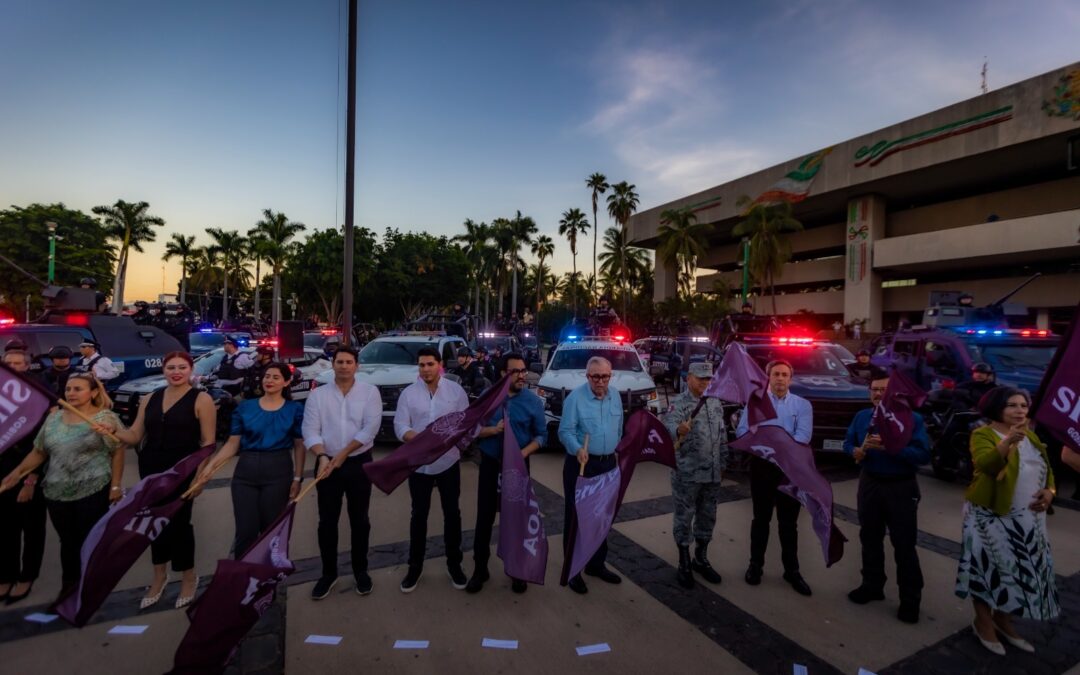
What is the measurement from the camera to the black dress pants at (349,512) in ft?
13.3

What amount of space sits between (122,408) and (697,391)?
910 centimetres

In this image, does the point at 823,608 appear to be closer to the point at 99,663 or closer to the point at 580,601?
the point at 580,601

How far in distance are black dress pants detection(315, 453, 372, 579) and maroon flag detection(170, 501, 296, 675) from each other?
0.82 metres

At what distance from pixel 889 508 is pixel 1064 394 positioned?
131 centimetres

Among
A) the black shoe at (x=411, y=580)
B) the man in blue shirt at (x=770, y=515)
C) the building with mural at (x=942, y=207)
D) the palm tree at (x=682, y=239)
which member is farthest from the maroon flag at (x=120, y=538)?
the palm tree at (x=682, y=239)

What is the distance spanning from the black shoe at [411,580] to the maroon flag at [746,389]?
2694mm

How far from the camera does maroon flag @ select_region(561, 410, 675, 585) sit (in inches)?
157

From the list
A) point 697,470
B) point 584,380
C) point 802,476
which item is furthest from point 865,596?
point 584,380

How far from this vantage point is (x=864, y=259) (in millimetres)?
36438

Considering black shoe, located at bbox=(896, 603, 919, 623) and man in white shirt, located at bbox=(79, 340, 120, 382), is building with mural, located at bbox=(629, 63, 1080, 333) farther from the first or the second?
man in white shirt, located at bbox=(79, 340, 120, 382)

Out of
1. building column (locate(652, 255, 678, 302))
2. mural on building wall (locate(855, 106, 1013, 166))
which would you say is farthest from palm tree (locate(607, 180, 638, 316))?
mural on building wall (locate(855, 106, 1013, 166))

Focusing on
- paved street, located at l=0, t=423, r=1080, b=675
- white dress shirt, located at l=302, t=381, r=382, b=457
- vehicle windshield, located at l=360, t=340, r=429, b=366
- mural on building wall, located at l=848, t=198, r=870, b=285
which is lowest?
paved street, located at l=0, t=423, r=1080, b=675

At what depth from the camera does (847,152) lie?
34938 millimetres

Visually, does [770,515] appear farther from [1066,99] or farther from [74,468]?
[1066,99]
